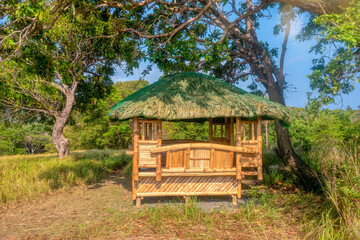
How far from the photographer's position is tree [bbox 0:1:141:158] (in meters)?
6.14

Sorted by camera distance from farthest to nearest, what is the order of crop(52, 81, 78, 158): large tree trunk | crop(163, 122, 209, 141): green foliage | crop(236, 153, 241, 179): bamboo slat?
1. crop(163, 122, 209, 141): green foliage
2. crop(52, 81, 78, 158): large tree trunk
3. crop(236, 153, 241, 179): bamboo slat

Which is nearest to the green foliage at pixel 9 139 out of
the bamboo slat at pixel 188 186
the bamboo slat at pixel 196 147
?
the bamboo slat at pixel 188 186

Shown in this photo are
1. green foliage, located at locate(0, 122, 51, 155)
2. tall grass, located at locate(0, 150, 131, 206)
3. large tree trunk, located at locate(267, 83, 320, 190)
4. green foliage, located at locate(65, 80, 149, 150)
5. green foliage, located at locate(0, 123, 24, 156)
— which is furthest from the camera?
green foliage, located at locate(0, 122, 51, 155)

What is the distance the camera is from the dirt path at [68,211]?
4867mm

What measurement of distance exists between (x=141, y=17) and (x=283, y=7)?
756 centimetres

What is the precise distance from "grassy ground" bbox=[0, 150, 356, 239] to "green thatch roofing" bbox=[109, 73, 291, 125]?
235 cm

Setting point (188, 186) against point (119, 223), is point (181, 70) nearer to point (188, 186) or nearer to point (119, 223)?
point (188, 186)

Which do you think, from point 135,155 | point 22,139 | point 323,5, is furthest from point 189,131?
point 22,139

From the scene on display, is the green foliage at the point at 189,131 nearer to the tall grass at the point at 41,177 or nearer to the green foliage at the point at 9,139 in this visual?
the tall grass at the point at 41,177

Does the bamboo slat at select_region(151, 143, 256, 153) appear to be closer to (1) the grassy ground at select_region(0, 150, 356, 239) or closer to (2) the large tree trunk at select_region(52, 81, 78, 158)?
(1) the grassy ground at select_region(0, 150, 356, 239)

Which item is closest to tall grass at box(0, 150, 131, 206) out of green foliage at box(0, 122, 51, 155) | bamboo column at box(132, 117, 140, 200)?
bamboo column at box(132, 117, 140, 200)

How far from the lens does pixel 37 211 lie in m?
6.32

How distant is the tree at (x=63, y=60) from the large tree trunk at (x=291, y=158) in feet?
19.9

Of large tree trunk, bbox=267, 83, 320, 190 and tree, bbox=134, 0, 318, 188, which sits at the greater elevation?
tree, bbox=134, 0, 318, 188
